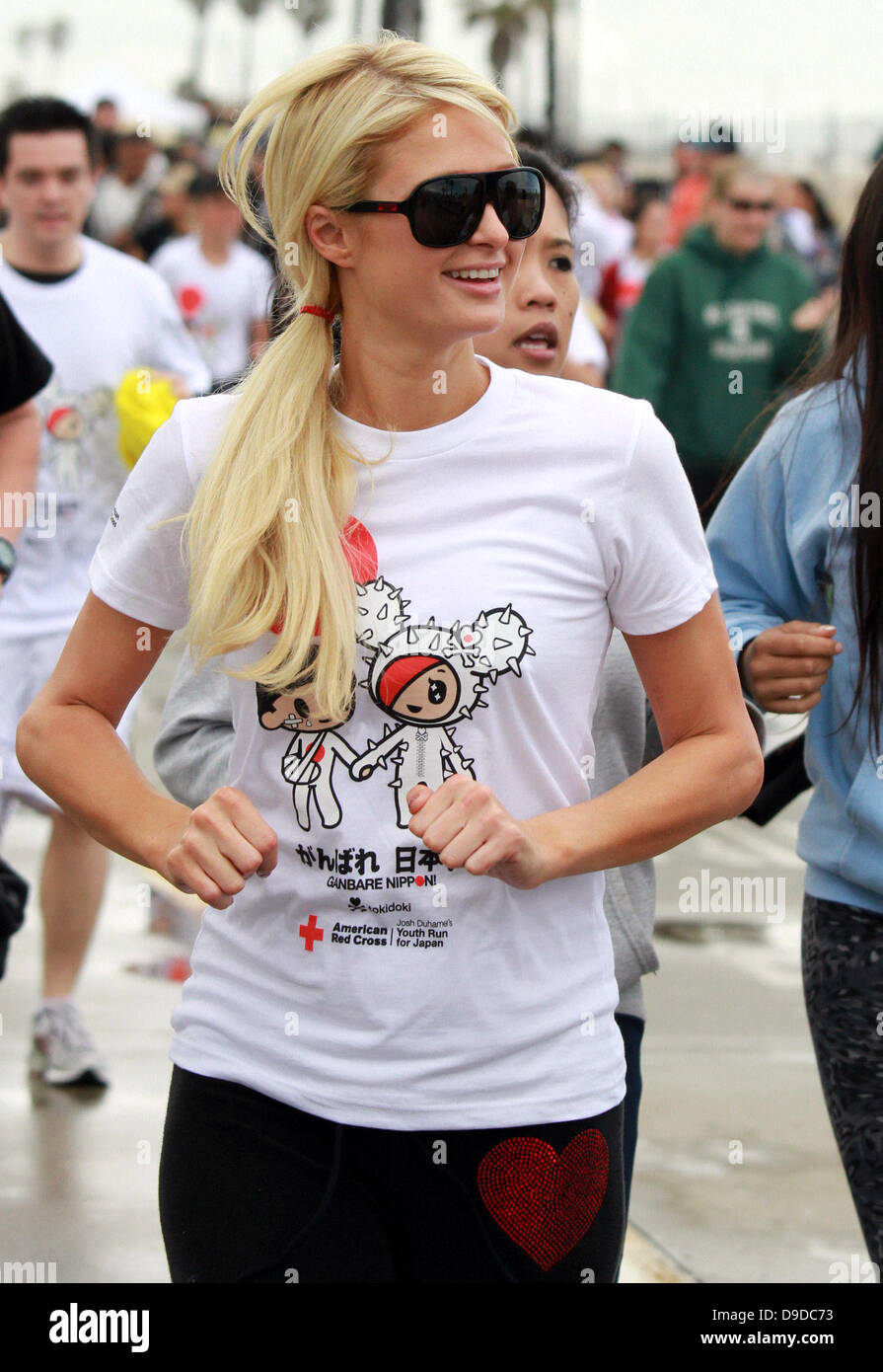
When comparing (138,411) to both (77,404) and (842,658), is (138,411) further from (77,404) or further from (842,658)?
(842,658)

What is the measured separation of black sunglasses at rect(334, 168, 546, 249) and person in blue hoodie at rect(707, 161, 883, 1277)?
829 millimetres

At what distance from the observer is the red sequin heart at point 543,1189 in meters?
2.17

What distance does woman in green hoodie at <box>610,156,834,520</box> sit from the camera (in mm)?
7801

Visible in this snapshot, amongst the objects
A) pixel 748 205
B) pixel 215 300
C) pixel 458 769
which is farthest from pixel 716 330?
pixel 458 769

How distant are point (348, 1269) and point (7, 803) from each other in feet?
10.3

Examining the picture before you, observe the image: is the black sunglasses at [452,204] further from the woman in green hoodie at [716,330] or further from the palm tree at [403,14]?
the palm tree at [403,14]

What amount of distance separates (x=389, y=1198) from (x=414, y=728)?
0.53 m

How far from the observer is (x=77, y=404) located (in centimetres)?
538

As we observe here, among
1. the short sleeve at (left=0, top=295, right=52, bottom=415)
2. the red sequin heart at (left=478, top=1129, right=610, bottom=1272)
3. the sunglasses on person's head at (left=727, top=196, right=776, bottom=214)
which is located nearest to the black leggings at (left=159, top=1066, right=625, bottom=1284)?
the red sequin heart at (left=478, top=1129, right=610, bottom=1272)

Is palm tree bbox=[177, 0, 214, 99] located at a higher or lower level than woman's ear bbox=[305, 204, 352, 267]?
higher

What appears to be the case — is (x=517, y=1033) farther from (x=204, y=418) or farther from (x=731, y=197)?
(x=731, y=197)

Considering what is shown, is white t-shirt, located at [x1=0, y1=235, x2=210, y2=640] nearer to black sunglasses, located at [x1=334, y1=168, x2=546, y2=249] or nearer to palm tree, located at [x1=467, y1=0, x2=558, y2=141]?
black sunglasses, located at [x1=334, y1=168, x2=546, y2=249]

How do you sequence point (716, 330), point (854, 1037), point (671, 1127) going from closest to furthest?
point (854, 1037), point (671, 1127), point (716, 330)

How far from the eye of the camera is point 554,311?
318 cm
